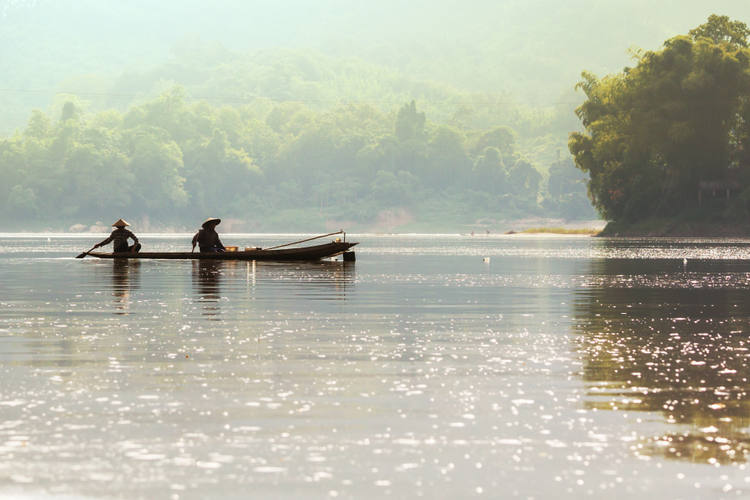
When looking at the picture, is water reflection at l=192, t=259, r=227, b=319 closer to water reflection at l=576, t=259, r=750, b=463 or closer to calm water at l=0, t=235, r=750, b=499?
calm water at l=0, t=235, r=750, b=499

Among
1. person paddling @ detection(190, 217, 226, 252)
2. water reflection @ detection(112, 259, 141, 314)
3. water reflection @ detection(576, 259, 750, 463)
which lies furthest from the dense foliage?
water reflection @ detection(576, 259, 750, 463)

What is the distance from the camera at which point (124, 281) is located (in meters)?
41.5

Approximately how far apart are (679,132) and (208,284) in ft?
300

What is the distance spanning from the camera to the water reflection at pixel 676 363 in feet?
38.0

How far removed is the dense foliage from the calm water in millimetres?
99292

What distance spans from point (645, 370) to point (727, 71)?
113 meters

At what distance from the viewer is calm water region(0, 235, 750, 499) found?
984 cm


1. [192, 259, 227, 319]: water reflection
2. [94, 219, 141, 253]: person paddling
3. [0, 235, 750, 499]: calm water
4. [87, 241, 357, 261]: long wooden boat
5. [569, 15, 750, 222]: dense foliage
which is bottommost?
[192, 259, 227, 319]: water reflection

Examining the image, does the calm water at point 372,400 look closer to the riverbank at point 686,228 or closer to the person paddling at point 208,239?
the person paddling at point 208,239

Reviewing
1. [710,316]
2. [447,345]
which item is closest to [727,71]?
[710,316]

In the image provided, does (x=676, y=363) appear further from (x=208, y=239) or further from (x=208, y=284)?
(x=208, y=239)

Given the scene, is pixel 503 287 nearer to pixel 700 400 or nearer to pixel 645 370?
pixel 645 370

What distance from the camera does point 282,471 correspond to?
1005 cm

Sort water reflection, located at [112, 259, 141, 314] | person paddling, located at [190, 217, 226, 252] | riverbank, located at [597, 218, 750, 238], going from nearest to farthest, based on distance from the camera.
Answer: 1. water reflection, located at [112, 259, 141, 314]
2. person paddling, located at [190, 217, 226, 252]
3. riverbank, located at [597, 218, 750, 238]
